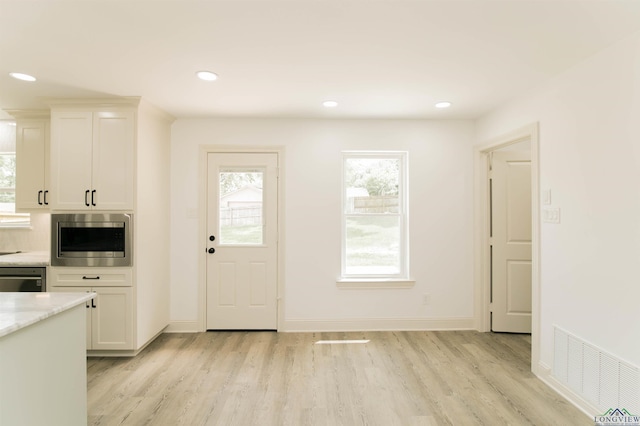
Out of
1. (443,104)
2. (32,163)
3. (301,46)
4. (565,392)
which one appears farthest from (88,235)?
(565,392)

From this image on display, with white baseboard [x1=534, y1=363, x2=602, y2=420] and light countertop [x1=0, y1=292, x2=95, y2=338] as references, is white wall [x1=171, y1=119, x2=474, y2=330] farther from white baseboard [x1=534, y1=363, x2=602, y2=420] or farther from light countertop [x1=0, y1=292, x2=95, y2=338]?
light countertop [x1=0, y1=292, x2=95, y2=338]

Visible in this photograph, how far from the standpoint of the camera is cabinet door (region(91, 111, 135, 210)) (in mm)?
3174

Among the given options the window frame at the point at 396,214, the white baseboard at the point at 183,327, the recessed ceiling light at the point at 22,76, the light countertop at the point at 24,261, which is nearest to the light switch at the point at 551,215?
the window frame at the point at 396,214

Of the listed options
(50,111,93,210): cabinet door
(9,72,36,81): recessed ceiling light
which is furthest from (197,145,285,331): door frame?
(9,72,36,81): recessed ceiling light

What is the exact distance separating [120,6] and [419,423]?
3056 millimetres

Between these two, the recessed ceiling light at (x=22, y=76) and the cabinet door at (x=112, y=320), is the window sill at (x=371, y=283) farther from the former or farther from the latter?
the recessed ceiling light at (x=22, y=76)

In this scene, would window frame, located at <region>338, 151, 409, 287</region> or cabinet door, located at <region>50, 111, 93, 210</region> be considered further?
window frame, located at <region>338, 151, 409, 287</region>

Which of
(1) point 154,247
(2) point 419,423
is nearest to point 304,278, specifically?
(1) point 154,247

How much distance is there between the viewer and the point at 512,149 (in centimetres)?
395

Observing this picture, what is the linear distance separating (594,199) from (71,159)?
174 inches

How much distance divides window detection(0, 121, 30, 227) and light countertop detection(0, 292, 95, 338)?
9.10 feet

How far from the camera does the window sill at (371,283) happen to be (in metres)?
3.91

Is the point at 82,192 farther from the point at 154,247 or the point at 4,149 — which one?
the point at 4,149

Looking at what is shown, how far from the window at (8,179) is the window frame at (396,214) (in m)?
3.83
